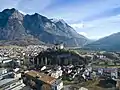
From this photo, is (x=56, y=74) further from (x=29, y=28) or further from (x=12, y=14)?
(x=12, y=14)

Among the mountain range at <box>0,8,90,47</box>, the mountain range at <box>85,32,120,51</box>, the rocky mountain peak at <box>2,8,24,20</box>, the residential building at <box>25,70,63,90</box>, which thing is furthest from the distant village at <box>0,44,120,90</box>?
the rocky mountain peak at <box>2,8,24,20</box>

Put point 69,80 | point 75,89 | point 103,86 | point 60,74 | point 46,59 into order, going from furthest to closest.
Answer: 1. point 46,59
2. point 60,74
3. point 69,80
4. point 103,86
5. point 75,89

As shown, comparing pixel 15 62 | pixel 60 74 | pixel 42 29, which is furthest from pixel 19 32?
pixel 60 74

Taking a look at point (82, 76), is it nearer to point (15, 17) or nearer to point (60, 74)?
point (60, 74)

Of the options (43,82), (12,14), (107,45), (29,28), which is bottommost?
(43,82)

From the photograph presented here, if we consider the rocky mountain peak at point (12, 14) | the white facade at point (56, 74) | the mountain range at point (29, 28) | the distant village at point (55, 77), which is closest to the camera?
the distant village at point (55, 77)

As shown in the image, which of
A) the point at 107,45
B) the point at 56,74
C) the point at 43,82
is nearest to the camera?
the point at 43,82

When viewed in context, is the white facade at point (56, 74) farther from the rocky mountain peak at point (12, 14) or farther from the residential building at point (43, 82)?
the rocky mountain peak at point (12, 14)

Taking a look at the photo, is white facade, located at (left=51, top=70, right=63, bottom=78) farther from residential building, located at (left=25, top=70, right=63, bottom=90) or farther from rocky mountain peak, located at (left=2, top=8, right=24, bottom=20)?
rocky mountain peak, located at (left=2, top=8, right=24, bottom=20)

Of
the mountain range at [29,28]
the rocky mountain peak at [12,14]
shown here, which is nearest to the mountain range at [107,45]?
the mountain range at [29,28]

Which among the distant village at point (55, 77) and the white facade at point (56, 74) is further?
the white facade at point (56, 74)

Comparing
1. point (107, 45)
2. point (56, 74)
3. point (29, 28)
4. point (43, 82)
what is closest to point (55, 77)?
point (56, 74)
